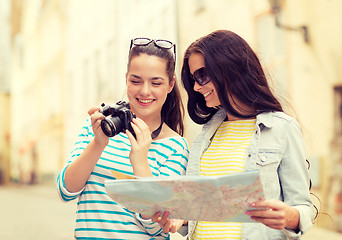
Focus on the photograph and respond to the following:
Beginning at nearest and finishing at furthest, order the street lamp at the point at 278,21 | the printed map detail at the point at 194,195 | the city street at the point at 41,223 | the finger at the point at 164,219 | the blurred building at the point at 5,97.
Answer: the printed map detail at the point at 194,195
the finger at the point at 164,219
the street lamp at the point at 278,21
the city street at the point at 41,223
the blurred building at the point at 5,97

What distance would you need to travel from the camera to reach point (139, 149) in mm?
1954

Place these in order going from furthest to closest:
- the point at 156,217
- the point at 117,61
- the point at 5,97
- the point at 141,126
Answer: the point at 5,97 < the point at 117,61 < the point at 141,126 < the point at 156,217

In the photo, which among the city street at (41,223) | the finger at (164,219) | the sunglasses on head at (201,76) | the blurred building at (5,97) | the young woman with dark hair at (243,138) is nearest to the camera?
the finger at (164,219)

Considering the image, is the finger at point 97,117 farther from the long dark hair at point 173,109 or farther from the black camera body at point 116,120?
the long dark hair at point 173,109

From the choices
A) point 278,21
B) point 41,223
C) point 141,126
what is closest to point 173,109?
point 141,126

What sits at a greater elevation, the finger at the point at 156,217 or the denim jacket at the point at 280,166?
the denim jacket at the point at 280,166

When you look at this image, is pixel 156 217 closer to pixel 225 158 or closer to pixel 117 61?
pixel 225 158

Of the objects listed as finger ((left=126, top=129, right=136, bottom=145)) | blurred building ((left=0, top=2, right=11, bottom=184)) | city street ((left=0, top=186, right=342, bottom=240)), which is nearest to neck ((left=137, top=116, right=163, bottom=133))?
finger ((left=126, top=129, right=136, bottom=145))

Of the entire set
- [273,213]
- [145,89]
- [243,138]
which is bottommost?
Result: [273,213]

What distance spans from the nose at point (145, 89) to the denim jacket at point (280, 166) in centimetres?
47

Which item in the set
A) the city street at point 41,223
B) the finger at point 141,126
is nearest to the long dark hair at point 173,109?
the finger at point 141,126

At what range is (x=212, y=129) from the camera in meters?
2.21

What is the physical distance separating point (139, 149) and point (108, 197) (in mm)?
275

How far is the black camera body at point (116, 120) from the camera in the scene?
1.96 meters
